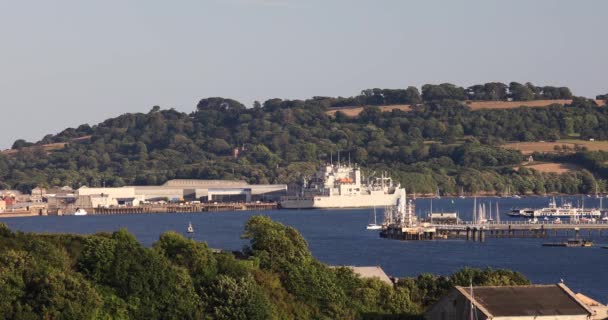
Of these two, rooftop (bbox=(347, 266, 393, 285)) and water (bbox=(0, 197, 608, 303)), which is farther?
water (bbox=(0, 197, 608, 303))

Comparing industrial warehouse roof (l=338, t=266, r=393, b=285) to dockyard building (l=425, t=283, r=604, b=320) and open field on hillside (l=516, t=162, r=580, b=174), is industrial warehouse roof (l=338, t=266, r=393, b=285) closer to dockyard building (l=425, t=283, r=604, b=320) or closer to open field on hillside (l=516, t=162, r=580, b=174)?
dockyard building (l=425, t=283, r=604, b=320)

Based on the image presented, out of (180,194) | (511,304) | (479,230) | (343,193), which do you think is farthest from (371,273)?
(180,194)

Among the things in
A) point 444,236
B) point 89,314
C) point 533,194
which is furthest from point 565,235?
point 533,194

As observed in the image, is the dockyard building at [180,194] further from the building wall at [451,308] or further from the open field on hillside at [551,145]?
the building wall at [451,308]

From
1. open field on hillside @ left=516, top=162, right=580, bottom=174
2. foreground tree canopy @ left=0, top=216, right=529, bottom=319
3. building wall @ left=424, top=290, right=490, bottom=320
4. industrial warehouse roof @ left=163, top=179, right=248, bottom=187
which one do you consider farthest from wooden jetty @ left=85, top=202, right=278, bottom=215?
building wall @ left=424, top=290, right=490, bottom=320

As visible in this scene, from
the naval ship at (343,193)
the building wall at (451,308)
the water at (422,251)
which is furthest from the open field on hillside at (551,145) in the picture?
the building wall at (451,308)
